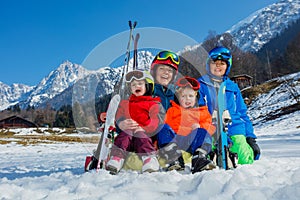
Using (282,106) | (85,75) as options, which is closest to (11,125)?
(282,106)

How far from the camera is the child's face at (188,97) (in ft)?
13.0

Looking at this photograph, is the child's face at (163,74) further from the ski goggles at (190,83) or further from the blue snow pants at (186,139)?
the blue snow pants at (186,139)

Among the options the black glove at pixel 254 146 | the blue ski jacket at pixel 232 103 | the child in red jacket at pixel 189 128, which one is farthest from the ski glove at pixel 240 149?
the child in red jacket at pixel 189 128

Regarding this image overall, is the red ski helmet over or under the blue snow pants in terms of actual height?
over

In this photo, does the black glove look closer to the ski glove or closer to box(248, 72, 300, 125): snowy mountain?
the ski glove

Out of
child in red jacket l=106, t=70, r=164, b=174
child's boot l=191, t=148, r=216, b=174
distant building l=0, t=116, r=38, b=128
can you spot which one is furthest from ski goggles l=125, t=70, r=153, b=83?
distant building l=0, t=116, r=38, b=128

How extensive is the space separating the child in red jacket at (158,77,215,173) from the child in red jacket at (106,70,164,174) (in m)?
0.17

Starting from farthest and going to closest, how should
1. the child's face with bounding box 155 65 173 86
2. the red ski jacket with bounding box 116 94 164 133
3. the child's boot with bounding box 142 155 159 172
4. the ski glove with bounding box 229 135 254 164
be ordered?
1. the child's face with bounding box 155 65 173 86
2. the red ski jacket with bounding box 116 94 164 133
3. the ski glove with bounding box 229 135 254 164
4. the child's boot with bounding box 142 155 159 172

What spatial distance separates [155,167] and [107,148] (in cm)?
72

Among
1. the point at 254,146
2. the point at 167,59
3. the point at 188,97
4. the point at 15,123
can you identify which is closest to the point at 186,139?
the point at 188,97

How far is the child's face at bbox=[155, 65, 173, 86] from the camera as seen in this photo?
4457mm

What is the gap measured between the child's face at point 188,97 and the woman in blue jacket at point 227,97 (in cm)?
15

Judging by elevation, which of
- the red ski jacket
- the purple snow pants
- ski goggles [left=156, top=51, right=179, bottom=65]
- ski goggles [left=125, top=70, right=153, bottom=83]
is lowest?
the purple snow pants

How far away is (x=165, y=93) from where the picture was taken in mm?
4387
